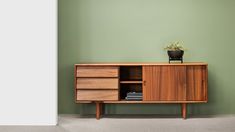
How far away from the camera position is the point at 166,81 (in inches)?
173

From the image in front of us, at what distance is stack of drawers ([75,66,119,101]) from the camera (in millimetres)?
4434

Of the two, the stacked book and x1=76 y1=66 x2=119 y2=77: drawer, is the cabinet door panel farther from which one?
x1=76 y1=66 x2=119 y2=77: drawer

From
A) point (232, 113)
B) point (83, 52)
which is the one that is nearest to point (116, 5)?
point (83, 52)

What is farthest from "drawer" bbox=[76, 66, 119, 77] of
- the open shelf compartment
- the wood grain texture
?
the wood grain texture

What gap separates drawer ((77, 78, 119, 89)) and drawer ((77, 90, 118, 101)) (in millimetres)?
49

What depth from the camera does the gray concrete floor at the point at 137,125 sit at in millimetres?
3910

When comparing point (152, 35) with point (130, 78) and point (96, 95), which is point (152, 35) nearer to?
point (130, 78)

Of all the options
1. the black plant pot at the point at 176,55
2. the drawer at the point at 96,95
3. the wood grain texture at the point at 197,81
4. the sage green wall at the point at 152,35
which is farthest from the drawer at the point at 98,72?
the wood grain texture at the point at 197,81

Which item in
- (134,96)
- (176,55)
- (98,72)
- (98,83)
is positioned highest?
(176,55)

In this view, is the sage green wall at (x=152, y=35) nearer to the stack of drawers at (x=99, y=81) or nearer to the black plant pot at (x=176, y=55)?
the black plant pot at (x=176, y=55)

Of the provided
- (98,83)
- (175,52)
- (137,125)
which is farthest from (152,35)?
(137,125)

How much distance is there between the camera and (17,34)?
4.16 metres

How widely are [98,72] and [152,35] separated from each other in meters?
0.89

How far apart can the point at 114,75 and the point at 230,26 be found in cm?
159
